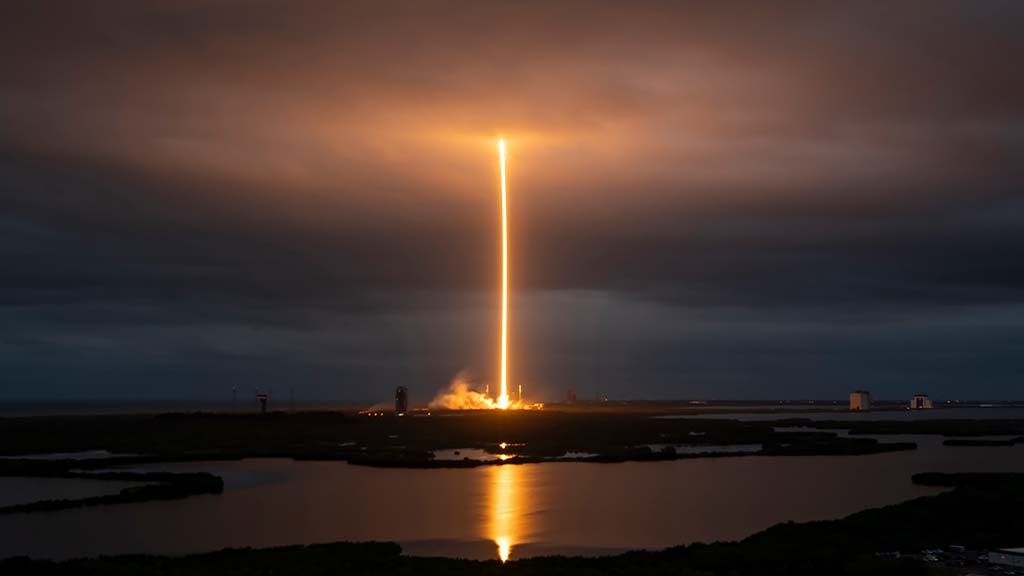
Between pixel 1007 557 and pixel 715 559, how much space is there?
1012 centimetres

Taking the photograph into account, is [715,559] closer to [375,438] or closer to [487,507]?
[487,507]

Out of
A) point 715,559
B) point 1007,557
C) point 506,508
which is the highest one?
point 1007,557

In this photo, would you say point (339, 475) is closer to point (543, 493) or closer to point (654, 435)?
point (543, 493)

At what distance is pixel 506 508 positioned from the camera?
59.8 m

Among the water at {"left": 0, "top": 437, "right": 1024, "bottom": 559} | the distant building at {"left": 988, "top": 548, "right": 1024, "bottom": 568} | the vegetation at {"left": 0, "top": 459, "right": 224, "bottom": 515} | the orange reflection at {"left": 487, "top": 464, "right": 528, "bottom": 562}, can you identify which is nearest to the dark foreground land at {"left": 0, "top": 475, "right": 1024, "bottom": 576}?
the distant building at {"left": 988, "top": 548, "right": 1024, "bottom": 568}

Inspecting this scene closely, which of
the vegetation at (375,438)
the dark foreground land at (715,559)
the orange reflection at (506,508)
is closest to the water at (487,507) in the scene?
the orange reflection at (506,508)

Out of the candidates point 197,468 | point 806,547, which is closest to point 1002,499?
point 806,547

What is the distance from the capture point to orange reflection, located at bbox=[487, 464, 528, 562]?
4878cm

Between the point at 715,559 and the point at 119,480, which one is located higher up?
the point at 119,480

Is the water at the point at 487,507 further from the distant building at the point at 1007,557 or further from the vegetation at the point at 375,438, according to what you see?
the distant building at the point at 1007,557

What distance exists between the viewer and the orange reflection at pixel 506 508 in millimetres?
48781

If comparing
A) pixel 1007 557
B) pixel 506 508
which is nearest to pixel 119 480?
pixel 506 508

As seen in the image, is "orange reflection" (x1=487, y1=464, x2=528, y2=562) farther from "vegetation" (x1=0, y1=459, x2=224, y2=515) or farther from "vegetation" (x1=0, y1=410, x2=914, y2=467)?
"vegetation" (x1=0, y1=459, x2=224, y2=515)

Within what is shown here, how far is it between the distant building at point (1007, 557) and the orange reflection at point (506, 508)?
59.5 ft
